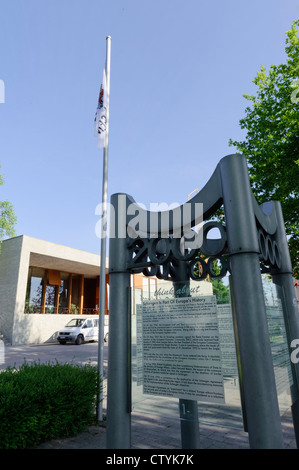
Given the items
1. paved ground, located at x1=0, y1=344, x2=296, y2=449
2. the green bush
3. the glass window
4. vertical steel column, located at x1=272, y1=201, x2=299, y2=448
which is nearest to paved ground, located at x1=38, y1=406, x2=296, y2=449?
paved ground, located at x1=0, y1=344, x2=296, y2=449

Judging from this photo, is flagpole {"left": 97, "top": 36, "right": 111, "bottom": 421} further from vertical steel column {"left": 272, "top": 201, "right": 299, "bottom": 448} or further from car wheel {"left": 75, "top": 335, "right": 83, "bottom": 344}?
car wheel {"left": 75, "top": 335, "right": 83, "bottom": 344}

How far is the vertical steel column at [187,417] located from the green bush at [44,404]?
1.75 m

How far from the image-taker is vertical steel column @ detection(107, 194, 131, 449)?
2982 millimetres

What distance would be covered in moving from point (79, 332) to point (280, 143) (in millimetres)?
17024

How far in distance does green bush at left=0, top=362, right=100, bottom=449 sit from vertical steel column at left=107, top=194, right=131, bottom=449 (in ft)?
4.35

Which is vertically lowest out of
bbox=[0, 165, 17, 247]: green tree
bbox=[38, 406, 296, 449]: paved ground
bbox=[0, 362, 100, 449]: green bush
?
bbox=[38, 406, 296, 449]: paved ground

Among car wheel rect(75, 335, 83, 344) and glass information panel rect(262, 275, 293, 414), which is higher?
glass information panel rect(262, 275, 293, 414)

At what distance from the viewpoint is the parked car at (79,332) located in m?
20.1

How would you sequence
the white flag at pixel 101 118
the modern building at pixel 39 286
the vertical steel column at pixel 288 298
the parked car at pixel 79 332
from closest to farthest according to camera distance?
the vertical steel column at pixel 288 298 < the white flag at pixel 101 118 < the parked car at pixel 79 332 < the modern building at pixel 39 286

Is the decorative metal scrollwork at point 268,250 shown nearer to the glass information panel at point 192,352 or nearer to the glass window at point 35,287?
the glass information panel at point 192,352

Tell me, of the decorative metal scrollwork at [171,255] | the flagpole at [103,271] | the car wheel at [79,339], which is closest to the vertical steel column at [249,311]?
the decorative metal scrollwork at [171,255]

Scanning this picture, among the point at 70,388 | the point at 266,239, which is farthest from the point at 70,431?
the point at 266,239

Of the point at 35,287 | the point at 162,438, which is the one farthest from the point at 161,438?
the point at 35,287

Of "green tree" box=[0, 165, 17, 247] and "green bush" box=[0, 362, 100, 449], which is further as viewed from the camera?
"green tree" box=[0, 165, 17, 247]
